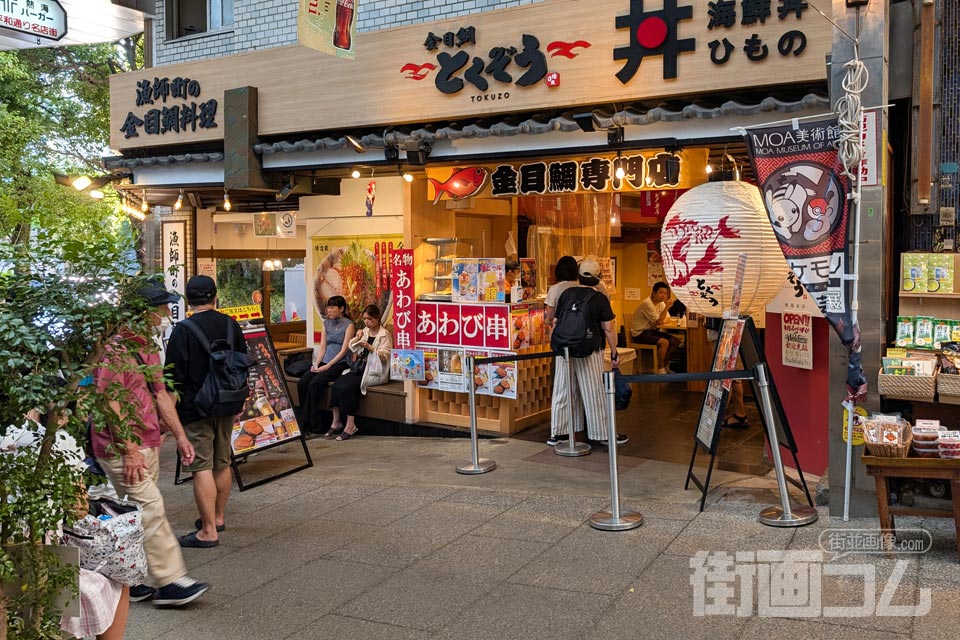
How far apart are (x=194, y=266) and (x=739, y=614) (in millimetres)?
11133

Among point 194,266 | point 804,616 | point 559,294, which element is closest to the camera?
point 804,616

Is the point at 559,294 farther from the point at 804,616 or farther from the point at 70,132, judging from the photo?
the point at 70,132

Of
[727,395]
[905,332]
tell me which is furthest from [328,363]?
[905,332]

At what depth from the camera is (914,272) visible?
21.4 feet

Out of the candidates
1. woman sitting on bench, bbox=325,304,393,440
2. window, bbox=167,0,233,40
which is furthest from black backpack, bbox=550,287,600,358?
window, bbox=167,0,233,40

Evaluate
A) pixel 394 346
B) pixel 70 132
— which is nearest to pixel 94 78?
pixel 70 132

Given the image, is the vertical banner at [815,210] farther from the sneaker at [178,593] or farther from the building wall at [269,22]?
the sneaker at [178,593]

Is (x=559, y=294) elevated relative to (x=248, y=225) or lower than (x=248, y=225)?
lower

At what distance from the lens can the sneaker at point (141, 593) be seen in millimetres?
5617

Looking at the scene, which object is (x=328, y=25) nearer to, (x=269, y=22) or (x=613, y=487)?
(x=269, y=22)

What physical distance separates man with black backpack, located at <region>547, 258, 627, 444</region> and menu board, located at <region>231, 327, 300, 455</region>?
289 centimetres

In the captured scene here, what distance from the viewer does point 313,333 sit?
12.4 metres

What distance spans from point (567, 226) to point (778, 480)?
596 cm

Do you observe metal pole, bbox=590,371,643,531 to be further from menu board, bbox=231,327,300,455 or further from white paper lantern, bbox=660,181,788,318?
menu board, bbox=231,327,300,455
